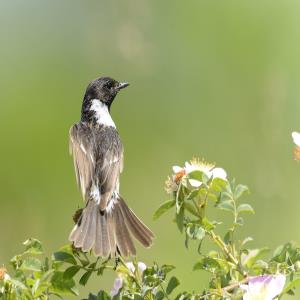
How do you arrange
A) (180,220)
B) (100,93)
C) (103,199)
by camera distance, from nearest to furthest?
(180,220), (103,199), (100,93)

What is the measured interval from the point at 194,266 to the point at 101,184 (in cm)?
95

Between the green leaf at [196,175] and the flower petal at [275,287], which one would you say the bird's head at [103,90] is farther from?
the flower petal at [275,287]

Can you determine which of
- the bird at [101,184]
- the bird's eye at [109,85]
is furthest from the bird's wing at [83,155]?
the bird's eye at [109,85]

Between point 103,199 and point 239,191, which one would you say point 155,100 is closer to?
point 103,199

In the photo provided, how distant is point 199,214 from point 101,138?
1.17 m

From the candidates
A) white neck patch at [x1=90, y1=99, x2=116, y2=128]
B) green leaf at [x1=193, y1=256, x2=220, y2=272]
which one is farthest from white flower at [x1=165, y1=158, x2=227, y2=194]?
white neck patch at [x1=90, y1=99, x2=116, y2=128]

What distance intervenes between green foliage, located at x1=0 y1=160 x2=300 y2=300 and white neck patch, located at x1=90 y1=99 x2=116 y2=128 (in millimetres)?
1223

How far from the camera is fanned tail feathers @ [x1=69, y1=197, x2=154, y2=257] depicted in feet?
5.10

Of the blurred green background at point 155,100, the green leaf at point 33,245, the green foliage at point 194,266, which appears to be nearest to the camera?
the green foliage at point 194,266

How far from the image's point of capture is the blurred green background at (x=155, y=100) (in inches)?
130

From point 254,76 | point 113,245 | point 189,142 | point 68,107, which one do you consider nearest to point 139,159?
point 189,142

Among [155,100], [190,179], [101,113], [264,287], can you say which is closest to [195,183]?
[190,179]

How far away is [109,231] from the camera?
199 centimetres

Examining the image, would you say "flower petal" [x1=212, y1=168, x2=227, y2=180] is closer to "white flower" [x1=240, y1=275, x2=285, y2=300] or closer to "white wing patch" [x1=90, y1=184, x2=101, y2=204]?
"white flower" [x1=240, y1=275, x2=285, y2=300]
